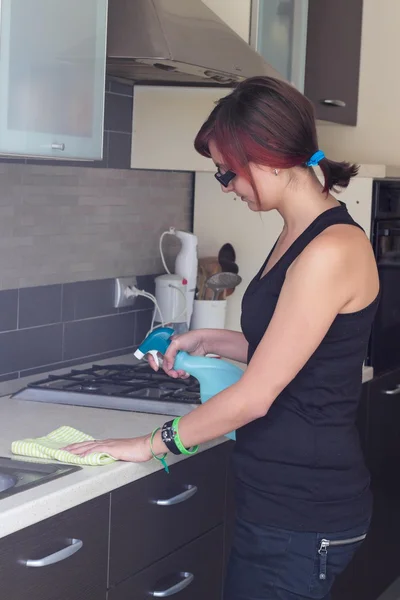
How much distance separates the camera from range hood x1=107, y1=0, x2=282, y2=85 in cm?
235

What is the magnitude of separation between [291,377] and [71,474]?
0.46 meters

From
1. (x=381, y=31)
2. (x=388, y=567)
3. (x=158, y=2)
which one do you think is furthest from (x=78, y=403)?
(x=381, y=31)

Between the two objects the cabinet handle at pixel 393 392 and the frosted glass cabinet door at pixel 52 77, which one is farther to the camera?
the cabinet handle at pixel 393 392

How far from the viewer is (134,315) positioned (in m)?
3.17

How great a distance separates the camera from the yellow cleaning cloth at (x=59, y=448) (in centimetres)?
188

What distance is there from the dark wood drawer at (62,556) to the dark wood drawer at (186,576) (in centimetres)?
11

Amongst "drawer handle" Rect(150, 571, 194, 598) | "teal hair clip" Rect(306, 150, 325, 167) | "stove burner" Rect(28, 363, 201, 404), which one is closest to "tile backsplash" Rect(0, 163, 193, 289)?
"stove burner" Rect(28, 363, 201, 404)

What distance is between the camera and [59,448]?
193cm

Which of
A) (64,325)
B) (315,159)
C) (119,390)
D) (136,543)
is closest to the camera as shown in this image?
(315,159)

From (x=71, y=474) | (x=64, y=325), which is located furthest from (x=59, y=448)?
(x=64, y=325)

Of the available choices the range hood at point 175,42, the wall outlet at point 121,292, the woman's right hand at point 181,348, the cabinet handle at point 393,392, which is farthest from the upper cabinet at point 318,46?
the woman's right hand at point 181,348

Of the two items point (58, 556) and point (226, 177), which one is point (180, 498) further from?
point (226, 177)

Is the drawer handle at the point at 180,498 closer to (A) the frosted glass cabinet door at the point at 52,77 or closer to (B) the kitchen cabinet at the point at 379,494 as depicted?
(A) the frosted glass cabinet door at the point at 52,77

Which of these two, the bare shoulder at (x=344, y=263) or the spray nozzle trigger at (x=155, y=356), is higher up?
the bare shoulder at (x=344, y=263)
